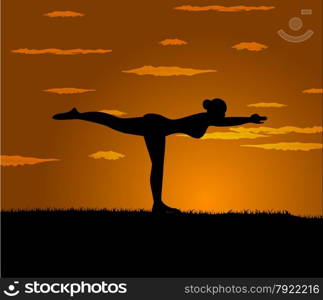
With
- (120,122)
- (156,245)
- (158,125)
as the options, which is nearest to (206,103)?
(158,125)

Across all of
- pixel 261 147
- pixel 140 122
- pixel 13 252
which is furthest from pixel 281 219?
A: pixel 13 252

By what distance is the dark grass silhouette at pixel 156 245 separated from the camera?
8.82m

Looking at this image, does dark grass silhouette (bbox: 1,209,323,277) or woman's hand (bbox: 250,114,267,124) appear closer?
dark grass silhouette (bbox: 1,209,323,277)

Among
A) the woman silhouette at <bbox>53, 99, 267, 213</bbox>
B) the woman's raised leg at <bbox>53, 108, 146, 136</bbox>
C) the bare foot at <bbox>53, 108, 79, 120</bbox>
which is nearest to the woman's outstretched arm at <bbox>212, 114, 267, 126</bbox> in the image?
the woman silhouette at <bbox>53, 99, 267, 213</bbox>

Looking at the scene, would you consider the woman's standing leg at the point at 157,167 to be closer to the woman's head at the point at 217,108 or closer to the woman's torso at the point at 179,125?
the woman's torso at the point at 179,125

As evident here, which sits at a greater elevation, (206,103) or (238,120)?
(206,103)

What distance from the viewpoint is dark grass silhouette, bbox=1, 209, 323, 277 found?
8.82 meters

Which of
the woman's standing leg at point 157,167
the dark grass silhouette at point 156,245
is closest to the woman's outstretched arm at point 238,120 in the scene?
the woman's standing leg at point 157,167

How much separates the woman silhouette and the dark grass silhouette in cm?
58

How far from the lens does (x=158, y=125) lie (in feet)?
36.7

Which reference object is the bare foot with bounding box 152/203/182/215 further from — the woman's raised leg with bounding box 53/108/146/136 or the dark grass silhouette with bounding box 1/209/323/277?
the woman's raised leg with bounding box 53/108/146/136

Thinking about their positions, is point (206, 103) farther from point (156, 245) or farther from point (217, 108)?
point (156, 245)

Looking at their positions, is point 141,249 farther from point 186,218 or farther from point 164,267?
point 186,218

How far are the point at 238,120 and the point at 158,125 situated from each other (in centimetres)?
123
